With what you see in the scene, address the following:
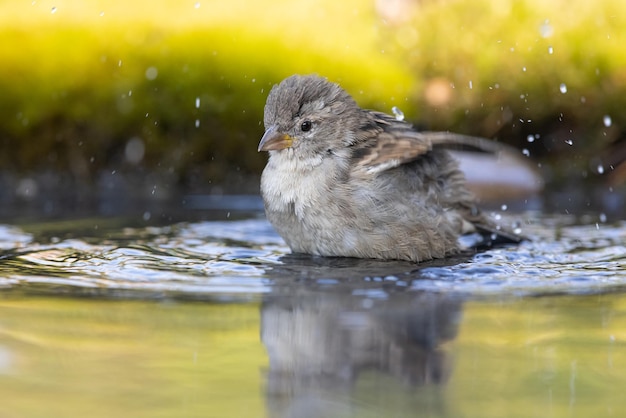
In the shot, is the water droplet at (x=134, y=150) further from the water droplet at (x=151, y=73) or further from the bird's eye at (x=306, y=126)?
the bird's eye at (x=306, y=126)

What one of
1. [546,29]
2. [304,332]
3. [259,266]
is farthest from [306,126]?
[546,29]

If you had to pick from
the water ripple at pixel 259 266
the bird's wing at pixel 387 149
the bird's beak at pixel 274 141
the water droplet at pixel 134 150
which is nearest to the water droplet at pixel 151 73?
the water droplet at pixel 134 150

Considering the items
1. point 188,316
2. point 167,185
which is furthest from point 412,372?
point 167,185

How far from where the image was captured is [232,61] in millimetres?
8062

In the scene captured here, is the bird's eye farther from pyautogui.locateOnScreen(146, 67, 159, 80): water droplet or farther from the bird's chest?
pyautogui.locateOnScreen(146, 67, 159, 80): water droplet

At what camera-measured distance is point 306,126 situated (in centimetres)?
536

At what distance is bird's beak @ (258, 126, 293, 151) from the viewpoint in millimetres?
5258

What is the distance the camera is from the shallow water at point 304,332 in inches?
117

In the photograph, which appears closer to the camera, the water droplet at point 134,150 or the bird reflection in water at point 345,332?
the bird reflection in water at point 345,332

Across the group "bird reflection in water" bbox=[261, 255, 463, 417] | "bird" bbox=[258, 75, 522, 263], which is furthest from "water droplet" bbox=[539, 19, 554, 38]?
"bird reflection in water" bbox=[261, 255, 463, 417]

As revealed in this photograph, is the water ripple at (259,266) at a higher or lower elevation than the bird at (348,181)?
lower

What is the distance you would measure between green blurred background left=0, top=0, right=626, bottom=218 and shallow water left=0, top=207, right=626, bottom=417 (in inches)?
95.2

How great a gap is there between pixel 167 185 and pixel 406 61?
2.33 m

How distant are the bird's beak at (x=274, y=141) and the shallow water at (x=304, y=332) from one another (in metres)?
0.60
